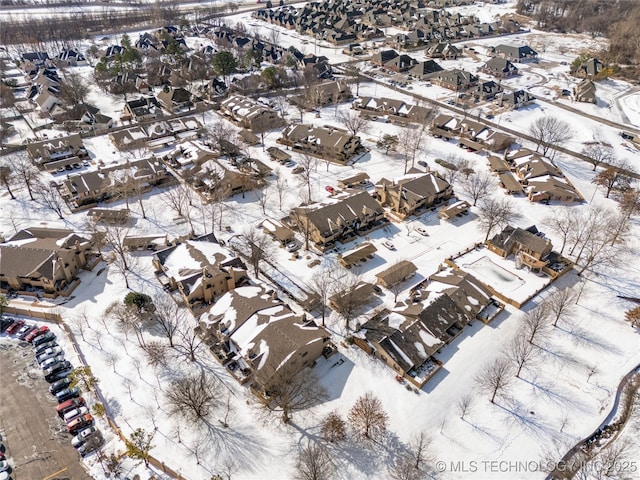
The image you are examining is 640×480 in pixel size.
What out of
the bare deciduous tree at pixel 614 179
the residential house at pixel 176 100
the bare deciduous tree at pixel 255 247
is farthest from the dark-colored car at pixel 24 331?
the bare deciduous tree at pixel 614 179

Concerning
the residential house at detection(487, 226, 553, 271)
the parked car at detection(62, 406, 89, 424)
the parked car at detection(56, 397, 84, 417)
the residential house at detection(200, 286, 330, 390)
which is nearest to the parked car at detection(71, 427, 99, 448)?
the parked car at detection(62, 406, 89, 424)

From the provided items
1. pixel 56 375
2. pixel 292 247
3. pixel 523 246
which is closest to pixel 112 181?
pixel 292 247

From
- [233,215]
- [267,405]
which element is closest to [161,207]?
[233,215]

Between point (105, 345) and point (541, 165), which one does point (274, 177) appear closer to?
point (105, 345)

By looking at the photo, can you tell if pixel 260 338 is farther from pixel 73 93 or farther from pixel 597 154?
pixel 73 93

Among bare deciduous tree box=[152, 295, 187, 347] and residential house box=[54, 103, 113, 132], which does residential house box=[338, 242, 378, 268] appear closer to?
bare deciduous tree box=[152, 295, 187, 347]
